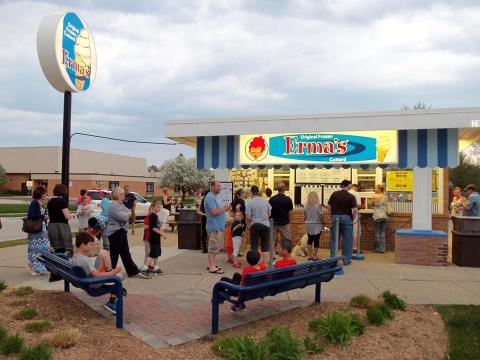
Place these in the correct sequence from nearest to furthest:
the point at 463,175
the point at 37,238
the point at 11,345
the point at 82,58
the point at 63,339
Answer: the point at 11,345 → the point at 63,339 → the point at 37,238 → the point at 82,58 → the point at 463,175

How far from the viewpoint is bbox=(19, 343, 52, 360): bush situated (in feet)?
12.7

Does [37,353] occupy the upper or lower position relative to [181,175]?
lower

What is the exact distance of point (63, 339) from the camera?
14.1 ft

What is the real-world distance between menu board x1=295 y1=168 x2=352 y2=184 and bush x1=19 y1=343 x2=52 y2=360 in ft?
34.1

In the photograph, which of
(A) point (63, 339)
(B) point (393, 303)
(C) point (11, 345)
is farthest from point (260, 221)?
(C) point (11, 345)

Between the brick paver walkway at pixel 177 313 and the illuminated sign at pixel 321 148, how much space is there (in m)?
5.09

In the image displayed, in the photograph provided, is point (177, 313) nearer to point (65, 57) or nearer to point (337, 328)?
point (337, 328)

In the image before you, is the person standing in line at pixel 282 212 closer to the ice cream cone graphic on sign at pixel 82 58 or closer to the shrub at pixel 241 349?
the ice cream cone graphic on sign at pixel 82 58

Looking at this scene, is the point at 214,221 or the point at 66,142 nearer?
the point at 66,142

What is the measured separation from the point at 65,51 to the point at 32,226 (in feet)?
10.4

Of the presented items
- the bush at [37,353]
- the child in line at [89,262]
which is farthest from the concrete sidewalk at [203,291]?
the bush at [37,353]

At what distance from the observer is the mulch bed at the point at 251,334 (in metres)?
4.29

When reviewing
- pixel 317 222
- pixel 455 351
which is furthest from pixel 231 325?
pixel 317 222

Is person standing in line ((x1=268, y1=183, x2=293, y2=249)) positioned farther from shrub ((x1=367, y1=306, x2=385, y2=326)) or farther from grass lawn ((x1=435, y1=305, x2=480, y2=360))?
shrub ((x1=367, y1=306, x2=385, y2=326))
